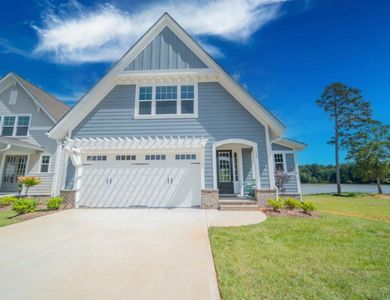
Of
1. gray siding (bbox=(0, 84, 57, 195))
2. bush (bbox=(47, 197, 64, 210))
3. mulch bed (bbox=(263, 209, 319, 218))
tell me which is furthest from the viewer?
gray siding (bbox=(0, 84, 57, 195))

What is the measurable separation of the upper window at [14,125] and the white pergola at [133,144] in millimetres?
7483

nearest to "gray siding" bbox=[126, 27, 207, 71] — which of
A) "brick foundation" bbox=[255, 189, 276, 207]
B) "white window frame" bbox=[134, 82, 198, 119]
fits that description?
"white window frame" bbox=[134, 82, 198, 119]

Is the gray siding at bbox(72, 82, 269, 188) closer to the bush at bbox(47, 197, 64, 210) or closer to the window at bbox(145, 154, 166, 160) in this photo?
the window at bbox(145, 154, 166, 160)

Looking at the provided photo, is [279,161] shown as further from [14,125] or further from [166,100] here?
[14,125]

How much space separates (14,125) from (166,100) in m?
11.5

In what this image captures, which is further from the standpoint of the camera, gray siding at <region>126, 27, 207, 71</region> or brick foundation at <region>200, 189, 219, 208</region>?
gray siding at <region>126, 27, 207, 71</region>

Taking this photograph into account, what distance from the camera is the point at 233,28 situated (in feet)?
29.6

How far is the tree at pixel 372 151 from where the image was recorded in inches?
742

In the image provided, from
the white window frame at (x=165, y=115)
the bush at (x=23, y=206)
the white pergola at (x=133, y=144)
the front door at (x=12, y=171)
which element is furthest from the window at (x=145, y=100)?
the front door at (x=12, y=171)

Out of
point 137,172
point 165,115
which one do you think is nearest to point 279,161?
point 165,115

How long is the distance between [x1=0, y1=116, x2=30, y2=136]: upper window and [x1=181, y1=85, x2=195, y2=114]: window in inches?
449

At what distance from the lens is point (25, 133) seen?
40.1 feet

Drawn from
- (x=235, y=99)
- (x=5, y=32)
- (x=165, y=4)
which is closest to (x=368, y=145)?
(x=235, y=99)

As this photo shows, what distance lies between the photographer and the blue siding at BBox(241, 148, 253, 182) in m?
9.97
